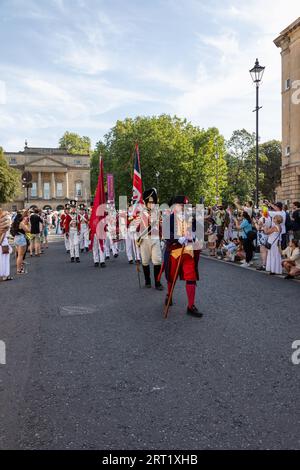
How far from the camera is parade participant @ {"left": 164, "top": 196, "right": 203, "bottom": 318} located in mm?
7281

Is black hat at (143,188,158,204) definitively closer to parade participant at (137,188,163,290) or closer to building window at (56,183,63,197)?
parade participant at (137,188,163,290)

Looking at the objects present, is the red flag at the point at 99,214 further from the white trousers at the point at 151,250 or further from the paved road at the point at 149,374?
the paved road at the point at 149,374

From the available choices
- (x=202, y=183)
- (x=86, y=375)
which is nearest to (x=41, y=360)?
(x=86, y=375)

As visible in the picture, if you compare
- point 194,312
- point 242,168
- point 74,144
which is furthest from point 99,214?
point 74,144

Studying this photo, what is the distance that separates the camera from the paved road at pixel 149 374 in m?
3.43

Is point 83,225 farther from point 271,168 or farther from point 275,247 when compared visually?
point 271,168

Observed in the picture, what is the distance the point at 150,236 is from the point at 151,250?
0.33 m

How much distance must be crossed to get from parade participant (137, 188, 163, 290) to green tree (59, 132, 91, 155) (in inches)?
4381

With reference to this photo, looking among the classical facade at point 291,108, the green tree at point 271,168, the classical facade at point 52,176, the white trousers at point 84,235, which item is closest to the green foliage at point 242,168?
the green tree at point 271,168

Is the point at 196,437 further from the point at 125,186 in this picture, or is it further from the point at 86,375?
the point at 125,186

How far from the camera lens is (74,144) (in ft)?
395

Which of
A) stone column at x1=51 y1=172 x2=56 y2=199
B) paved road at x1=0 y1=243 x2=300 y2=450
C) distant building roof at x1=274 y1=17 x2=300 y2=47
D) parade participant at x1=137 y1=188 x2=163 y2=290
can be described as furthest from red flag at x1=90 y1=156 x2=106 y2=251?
stone column at x1=51 y1=172 x2=56 y2=199
